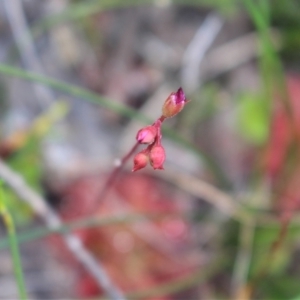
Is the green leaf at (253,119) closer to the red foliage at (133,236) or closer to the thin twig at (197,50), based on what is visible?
the thin twig at (197,50)

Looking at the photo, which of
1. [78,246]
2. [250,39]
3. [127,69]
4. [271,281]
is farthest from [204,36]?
[78,246]

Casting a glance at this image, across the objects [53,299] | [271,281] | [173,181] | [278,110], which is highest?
[278,110]

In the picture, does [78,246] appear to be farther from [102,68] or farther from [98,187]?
[102,68]

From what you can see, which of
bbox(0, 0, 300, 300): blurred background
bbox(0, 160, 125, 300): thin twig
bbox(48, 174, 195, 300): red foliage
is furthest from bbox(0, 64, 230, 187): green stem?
bbox(48, 174, 195, 300): red foliage

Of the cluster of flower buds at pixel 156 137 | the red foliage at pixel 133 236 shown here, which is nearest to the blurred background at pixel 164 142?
the red foliage at pixel 133 236

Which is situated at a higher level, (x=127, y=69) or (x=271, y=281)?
(x=127, y=69)

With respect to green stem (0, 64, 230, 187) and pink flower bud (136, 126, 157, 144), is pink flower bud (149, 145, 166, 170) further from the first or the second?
green stem (0, 64, 230, 187)

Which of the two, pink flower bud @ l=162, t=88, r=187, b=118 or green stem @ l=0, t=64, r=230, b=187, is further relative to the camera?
green stem @ l=0, t=64, r=230, b=187
